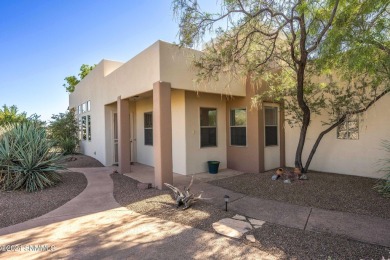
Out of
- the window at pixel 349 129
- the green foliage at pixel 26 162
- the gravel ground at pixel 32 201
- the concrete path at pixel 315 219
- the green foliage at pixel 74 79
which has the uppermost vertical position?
the green foliage at pixel 74 79

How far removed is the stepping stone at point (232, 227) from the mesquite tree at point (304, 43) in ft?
11.3

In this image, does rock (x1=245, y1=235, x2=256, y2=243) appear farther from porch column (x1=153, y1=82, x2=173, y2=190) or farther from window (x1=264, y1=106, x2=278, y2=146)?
window (x1=264, y1=106, x2=278, y2=146)

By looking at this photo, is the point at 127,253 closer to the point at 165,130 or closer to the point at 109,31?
the point at 165,130

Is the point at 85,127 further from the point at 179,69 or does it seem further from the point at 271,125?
the point at 271,125

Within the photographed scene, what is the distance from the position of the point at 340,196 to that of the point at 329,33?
386 centimetres

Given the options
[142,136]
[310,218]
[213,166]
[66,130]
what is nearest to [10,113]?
[66,130]

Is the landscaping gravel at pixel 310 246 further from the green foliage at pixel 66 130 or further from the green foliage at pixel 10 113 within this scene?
the green foliage at pixel 10 113

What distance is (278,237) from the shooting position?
356 cm

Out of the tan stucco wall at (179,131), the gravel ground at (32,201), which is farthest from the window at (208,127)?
the gravel ground at (32,201)

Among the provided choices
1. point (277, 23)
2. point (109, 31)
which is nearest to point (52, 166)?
point (109, 31)

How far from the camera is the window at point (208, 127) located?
8906 millimetres

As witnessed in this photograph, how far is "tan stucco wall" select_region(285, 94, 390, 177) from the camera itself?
7379 mm

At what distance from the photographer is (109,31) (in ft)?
30.5

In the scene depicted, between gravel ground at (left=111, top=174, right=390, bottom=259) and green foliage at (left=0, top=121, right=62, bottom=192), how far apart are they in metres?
2.75
